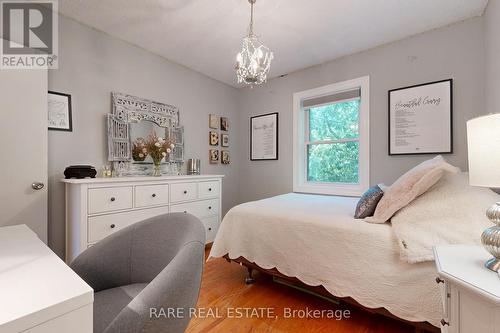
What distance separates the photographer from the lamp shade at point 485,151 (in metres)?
0.84

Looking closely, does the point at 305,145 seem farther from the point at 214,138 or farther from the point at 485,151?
the point at 485,151

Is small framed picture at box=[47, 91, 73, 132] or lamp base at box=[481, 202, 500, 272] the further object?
small framed picture at box=[47, 91, 73, 132]

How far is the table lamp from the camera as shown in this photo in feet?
2.77

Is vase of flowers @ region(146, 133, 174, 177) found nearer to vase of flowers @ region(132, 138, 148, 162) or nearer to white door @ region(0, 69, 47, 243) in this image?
vase of flowers @ region(132, 138, 148, 162)

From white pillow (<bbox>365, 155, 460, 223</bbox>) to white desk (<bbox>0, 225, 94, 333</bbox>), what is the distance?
1695mm

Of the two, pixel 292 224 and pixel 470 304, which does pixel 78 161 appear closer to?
pixel 292 224

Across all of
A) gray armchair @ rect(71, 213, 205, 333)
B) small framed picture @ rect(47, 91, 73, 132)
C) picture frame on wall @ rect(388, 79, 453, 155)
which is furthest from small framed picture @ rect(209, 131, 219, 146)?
gray armchair @ rect(71, 213, 205, 333)

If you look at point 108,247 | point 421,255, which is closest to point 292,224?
point 421,255

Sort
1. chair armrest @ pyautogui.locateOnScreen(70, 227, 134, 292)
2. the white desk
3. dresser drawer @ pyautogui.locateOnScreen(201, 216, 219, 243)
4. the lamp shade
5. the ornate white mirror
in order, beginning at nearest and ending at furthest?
the white desk
the lamp shade
chair armrest @ pyautogui.locateOnScreen(70, 227, 134, 292)
the ornate white mirror
dresser drawer @ pyautogui.locateOnScreen(201, 216, 219, 243)

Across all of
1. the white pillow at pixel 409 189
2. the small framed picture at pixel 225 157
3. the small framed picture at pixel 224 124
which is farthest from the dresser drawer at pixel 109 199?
the white pillow at pixel 409 189

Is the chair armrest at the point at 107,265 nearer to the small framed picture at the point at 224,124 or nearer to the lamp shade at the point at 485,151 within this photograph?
the lamp shade at the point at 485,151

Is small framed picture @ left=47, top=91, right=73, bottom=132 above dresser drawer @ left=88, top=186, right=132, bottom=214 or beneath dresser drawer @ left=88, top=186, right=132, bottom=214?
above

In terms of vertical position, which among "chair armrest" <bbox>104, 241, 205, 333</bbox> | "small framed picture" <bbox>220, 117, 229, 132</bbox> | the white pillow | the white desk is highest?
"small framed picture" <bbox>220, 117, 229, 132</bbox>

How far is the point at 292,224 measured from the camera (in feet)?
6.24
